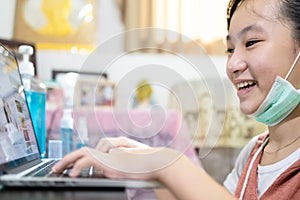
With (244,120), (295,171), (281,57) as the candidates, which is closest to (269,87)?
(281,57)

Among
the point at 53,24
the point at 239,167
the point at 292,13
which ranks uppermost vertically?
the point at 292,13

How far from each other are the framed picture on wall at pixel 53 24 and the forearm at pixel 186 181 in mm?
2032

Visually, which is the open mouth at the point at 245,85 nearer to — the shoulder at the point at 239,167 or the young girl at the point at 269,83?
the young girl at the point at 269,83

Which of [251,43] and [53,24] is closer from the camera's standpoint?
[251,43]

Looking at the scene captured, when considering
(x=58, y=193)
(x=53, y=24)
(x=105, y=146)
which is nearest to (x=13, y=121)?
(x=105, y=146)

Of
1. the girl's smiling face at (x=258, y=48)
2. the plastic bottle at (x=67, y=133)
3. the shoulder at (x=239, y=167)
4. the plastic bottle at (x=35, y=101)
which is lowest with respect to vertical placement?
the shoulder at (x=239, y=167)

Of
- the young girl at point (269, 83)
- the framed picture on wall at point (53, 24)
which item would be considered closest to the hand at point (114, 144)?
the young girl at point (269, 83)

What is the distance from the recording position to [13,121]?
0.65m

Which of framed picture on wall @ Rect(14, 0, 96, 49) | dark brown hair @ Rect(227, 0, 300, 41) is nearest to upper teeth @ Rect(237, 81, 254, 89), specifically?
dark brown hair @ Rect(227, 0, 300, 41)

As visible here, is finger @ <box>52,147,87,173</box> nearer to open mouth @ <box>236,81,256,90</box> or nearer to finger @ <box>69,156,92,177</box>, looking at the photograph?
finger @ <box>69,156,92,177</box>

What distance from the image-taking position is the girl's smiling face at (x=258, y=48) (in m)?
0.71

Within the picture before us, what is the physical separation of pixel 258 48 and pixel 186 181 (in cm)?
33

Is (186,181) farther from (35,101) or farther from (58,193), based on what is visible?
(35,101)

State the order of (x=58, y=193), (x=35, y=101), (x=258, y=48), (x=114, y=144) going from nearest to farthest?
(x=58, y=193)
(x=114, y=144)
(x=258, y=48)
(x=35, y=101)
